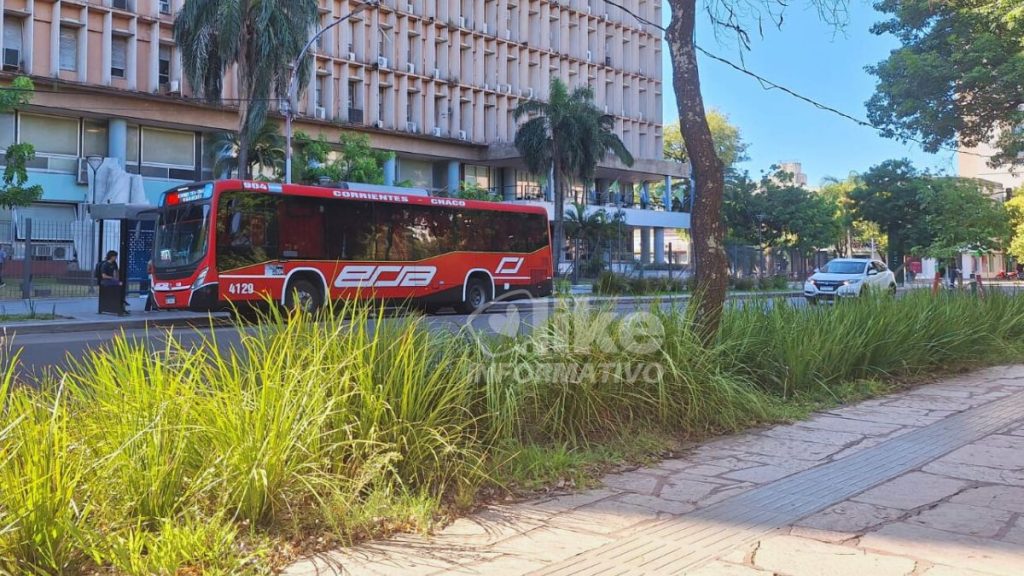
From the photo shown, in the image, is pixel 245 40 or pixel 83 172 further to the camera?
pixel 83 172

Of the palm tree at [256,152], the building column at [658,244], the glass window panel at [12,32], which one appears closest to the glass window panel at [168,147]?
the palm tree at [256,152]

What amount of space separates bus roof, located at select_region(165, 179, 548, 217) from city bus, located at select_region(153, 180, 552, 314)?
0.03 m

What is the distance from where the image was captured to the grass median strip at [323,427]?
3361 millimetres

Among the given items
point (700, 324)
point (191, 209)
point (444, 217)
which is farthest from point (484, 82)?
point (700, 324)

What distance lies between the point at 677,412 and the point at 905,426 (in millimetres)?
2025

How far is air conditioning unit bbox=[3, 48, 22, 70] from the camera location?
34844 millimetres

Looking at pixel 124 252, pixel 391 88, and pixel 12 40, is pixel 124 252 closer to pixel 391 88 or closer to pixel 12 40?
pixel 12 40

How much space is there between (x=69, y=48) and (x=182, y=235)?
2597cm

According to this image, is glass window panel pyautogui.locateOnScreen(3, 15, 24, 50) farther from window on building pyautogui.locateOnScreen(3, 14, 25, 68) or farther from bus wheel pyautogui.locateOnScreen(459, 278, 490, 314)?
bus wheel pyautogui.locateOnScreen(459, 278, 490, 314)

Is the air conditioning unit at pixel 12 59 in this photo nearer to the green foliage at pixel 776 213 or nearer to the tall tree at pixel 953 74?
the tall tree at pixel 953 74

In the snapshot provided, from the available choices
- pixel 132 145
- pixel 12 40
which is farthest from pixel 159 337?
pixel 132 145

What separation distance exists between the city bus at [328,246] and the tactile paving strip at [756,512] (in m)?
10.1

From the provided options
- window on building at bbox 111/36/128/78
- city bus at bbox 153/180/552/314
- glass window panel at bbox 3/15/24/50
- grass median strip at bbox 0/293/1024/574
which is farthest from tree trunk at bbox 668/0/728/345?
window on building at bbox 111/36/128/78

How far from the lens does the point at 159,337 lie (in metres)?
8.49
